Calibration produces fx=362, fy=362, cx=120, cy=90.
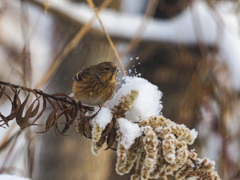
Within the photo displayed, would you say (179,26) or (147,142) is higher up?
(179,26)

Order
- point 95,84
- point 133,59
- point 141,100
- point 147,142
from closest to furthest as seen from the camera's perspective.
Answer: point 147,142
point 141,100
point 95,84
point 133,59

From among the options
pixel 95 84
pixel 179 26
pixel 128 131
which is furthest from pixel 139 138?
pixel 179 26

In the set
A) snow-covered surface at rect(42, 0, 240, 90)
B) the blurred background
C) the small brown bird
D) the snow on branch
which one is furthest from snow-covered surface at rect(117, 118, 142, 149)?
snow-covered surface at rect(42, 0, 240, 90)

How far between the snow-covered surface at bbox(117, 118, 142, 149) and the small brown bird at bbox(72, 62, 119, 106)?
1.18ft

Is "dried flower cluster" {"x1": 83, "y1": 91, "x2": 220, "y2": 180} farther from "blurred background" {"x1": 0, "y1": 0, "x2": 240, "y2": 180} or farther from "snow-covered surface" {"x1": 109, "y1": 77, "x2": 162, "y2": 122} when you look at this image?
"blurred background" {"x1": 0, "y1": 0, "x2": 240, "y2": 180}

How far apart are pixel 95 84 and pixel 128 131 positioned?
1.61ft

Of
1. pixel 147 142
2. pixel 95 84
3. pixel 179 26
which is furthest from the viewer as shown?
pixel 179 26

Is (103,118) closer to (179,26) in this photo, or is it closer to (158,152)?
(158,152)

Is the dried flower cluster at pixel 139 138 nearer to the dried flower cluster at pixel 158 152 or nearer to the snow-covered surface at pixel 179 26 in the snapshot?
the dried flower cluster at pixel 158 152

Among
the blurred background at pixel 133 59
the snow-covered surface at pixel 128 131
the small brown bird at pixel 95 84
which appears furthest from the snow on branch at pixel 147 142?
the blurred background at pixel 133 59

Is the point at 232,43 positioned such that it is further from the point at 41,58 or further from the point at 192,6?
the point at 41,58

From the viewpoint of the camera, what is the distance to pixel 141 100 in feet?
2.27

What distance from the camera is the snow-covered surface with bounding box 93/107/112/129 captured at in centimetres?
60

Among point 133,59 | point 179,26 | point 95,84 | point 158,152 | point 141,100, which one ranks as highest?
point 179,26
